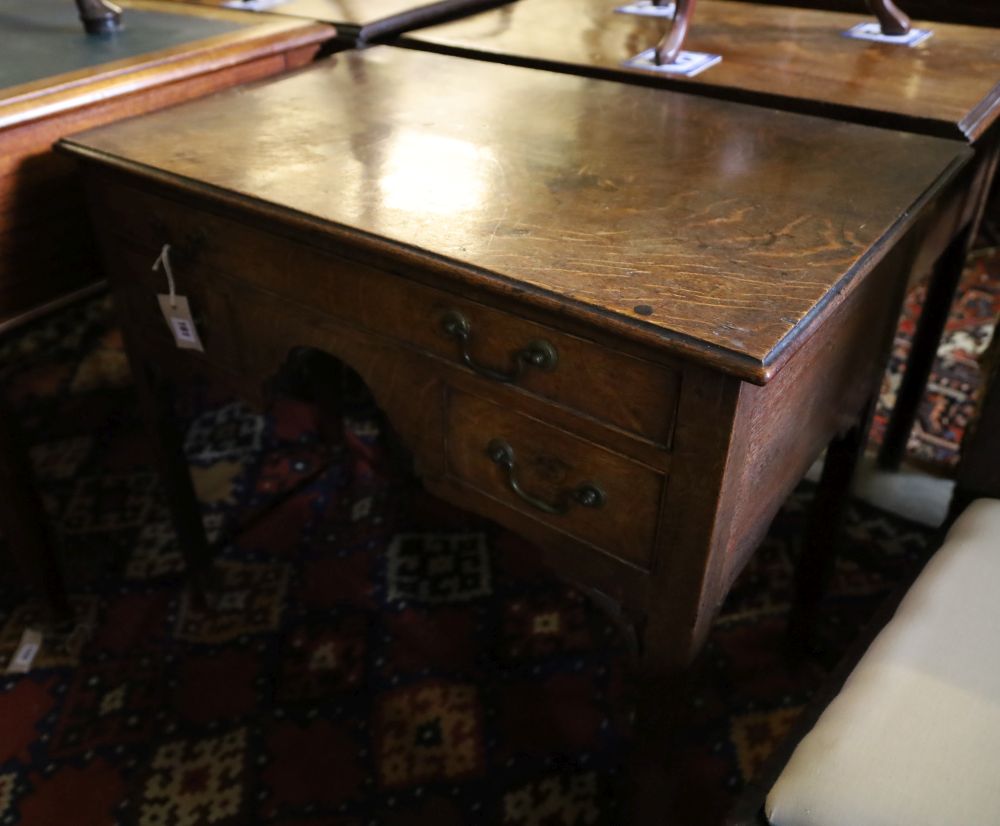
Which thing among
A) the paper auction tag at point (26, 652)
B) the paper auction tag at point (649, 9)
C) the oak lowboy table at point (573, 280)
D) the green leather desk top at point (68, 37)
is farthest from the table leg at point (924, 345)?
the paper auction tag at point (26, 652)

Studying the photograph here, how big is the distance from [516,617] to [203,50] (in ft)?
3.39

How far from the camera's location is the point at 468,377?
2.80 feet

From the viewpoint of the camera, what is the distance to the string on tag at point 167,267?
1.06 m

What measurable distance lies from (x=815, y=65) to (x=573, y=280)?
0.74m

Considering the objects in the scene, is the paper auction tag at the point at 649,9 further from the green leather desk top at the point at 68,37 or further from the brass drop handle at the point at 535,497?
the brass drop handle at the point at 535,497

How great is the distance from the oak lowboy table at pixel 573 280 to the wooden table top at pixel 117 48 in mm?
97

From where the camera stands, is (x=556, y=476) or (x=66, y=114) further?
(x=66, y=114)

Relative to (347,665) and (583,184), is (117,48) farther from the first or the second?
(347,665)

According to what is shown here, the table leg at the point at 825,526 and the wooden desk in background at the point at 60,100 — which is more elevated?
the wooden desk in background at the point at 60,100

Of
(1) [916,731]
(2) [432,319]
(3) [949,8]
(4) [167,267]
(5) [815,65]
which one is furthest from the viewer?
(3) [949,8]

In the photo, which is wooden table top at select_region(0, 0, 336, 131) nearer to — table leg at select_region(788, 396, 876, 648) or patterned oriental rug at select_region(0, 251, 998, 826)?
patterned oriental rug at select_region(0, 251, 998, 826)

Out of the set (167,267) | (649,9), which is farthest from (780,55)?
(167,267)

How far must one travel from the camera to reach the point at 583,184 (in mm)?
904

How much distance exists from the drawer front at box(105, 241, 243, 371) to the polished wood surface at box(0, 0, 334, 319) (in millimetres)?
82
